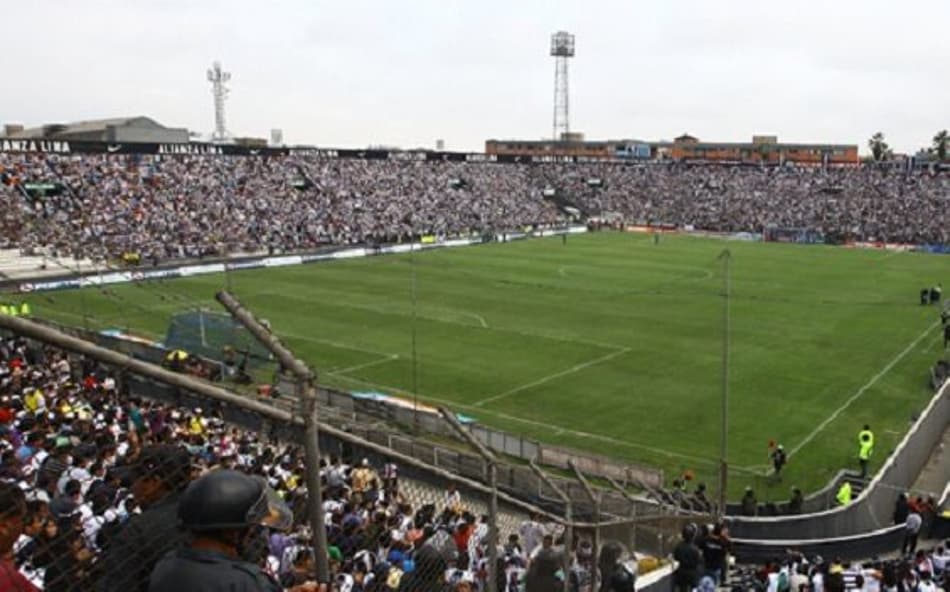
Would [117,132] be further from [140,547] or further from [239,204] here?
[140,547]

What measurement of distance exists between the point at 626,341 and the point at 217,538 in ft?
116

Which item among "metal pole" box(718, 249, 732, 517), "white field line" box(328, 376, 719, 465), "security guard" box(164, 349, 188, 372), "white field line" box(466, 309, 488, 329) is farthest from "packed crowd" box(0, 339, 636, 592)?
"white field line" box(466, 309, 488, 329)

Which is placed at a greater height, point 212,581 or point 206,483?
point 206,483

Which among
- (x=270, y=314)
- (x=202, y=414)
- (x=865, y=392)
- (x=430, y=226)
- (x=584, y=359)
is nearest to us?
(x=202, y=414)

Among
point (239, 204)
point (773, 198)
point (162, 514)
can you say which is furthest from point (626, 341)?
point (773, 198)

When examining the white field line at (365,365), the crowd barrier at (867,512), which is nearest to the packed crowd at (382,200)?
the white field line at (365,365)

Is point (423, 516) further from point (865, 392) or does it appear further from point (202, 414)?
point (865, 392)

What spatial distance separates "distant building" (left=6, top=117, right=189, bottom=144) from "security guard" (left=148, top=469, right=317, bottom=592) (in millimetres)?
89409

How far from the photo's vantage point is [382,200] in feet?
273

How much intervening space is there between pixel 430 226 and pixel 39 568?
75428mm

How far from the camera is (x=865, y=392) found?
3080 centimetres

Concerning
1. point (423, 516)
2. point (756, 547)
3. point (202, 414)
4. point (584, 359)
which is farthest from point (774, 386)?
point (423, 516)

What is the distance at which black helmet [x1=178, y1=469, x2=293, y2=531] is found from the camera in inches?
121

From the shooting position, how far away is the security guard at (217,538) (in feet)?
9.73
